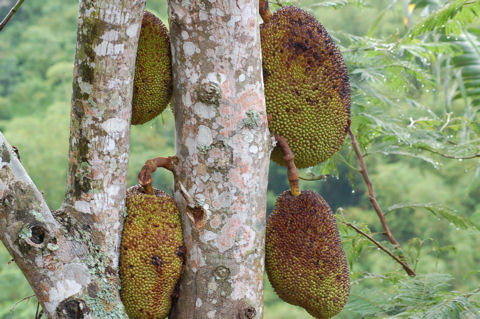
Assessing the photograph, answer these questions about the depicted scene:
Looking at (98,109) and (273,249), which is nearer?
(98,109)

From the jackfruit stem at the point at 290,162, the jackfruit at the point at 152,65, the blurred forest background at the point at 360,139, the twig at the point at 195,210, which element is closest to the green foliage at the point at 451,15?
the blurred forest background at the point at 360,139

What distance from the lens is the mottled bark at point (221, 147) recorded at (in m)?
1.06

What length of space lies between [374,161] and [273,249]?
535 inches

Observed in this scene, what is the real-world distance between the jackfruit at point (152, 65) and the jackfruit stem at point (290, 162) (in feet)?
0.88

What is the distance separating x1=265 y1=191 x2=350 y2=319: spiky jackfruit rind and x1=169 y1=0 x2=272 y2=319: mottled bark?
4.9 inches

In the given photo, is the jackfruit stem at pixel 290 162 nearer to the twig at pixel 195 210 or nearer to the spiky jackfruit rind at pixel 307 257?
the spiky jackfruit rind at pixel 307 257

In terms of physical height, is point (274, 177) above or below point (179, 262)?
below

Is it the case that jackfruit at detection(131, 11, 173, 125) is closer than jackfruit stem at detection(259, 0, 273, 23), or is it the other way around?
jackfruit at detection(131, 11, 173, 125)

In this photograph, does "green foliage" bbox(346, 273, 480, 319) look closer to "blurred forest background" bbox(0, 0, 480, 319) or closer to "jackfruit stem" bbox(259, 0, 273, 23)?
"blurred forest background" bbox(0, 0, 480, 319)

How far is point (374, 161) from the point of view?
14336 millimetres

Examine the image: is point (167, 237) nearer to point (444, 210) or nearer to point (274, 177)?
point (444, 210)

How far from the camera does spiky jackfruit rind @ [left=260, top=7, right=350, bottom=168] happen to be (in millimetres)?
1212

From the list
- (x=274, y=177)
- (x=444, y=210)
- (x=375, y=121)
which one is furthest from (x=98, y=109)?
(x=274, y=177)

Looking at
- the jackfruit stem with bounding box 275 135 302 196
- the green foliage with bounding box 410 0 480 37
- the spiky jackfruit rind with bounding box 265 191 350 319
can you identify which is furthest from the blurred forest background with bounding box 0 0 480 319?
the jackfruit stem with bounding box 275 135 302 196
